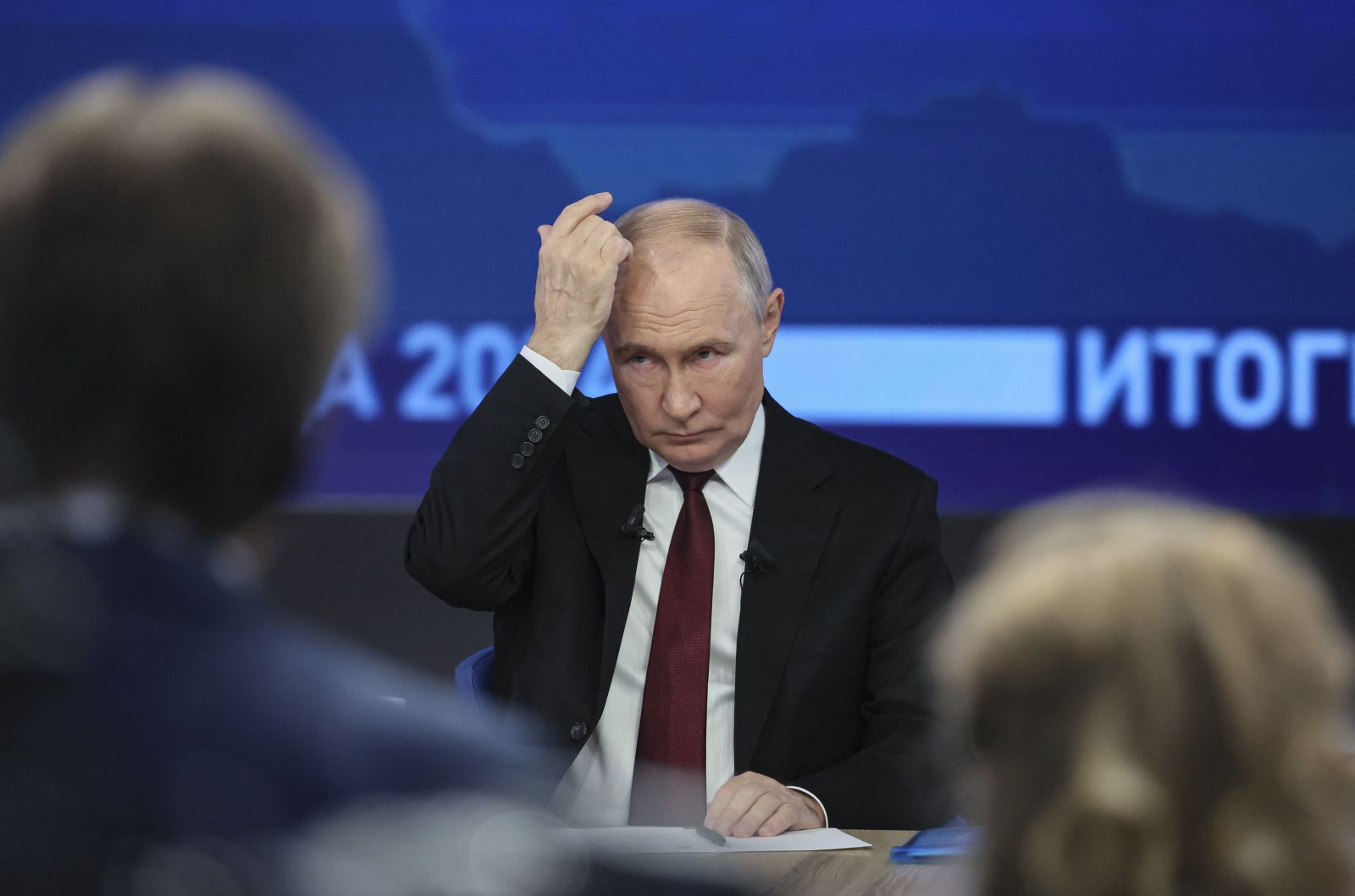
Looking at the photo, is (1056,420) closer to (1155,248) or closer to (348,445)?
(1155,248)

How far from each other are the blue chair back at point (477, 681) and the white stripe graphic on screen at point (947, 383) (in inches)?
65.9

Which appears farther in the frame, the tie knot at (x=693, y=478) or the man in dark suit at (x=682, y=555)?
the tie knot at (x=693, y=478)

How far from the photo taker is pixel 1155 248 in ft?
13.6

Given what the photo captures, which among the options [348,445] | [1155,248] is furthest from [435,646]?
[1155,248]

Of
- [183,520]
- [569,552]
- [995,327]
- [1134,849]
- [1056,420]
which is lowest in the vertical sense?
[1134,849]

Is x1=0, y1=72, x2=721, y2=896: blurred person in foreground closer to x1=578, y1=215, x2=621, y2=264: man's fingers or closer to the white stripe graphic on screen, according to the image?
x1=578, y1=215, x2=621, y2=264: man's fingers

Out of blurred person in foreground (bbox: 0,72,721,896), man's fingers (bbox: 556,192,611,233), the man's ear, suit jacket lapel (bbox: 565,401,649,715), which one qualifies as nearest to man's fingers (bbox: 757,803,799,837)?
suit jacket lapel (bbox: 565,401,649,715)

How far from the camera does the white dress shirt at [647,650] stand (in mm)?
2457

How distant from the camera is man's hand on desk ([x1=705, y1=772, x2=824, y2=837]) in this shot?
6.64ft

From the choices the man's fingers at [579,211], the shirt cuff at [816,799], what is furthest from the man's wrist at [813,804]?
the man's fingers at [579,211]

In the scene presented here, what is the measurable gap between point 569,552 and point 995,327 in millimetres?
1933

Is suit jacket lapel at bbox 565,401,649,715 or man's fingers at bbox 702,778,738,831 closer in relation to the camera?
man's fingers at bbox 702,778,738,831

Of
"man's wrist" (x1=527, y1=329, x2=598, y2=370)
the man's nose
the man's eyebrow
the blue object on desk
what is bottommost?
the blue object on desk

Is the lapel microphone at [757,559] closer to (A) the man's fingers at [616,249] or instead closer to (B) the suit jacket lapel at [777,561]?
(B) the suit jacket lapel at [777,561]
